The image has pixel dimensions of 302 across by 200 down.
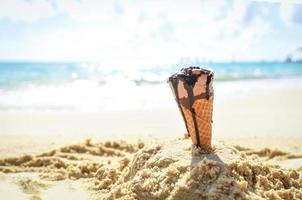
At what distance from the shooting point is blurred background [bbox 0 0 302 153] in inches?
154

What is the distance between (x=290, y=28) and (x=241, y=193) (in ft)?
40.4

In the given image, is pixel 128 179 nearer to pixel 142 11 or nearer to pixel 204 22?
pixel 142 11

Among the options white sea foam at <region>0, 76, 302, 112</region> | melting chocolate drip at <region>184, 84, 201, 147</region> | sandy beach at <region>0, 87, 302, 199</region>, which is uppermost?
melting chocolate drip at <region>184, 84, 201, 147</region>

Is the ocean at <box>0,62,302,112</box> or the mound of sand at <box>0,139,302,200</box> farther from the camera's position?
the ocean at <box>0,62,302,112</box>

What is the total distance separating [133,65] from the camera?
12750mm

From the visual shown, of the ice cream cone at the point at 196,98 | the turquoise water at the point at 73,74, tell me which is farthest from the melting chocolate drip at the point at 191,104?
the turquoise water at the point at 73,74

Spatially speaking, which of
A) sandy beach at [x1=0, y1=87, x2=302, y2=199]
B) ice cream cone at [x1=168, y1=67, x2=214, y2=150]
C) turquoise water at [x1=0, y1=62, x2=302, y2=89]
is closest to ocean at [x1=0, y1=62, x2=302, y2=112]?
turquoise water at [x1=0, y1=62, x2=302, y2=89]

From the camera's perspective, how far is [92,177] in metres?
2.36

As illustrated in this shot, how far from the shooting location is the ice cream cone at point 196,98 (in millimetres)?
1713

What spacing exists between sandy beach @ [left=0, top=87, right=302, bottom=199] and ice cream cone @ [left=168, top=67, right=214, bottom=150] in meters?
0.06

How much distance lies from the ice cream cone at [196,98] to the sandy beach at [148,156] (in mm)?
65

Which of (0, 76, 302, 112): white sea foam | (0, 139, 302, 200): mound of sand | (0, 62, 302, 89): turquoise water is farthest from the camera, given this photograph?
(0, 62, 302, 89): turquoise water

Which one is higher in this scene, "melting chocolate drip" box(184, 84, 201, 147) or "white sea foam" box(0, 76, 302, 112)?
"melting chocolate drip" box(184, 84, 201, 147)

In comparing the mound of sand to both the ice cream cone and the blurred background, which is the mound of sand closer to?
the ice cream cone
